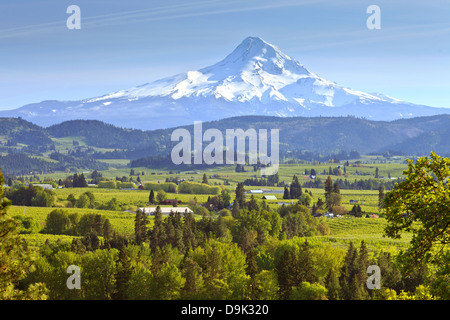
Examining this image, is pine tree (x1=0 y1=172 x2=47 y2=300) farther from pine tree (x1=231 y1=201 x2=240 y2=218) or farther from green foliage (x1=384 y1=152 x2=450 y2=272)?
pine tree (x1=231 y1=201 x2=240 y2=218)

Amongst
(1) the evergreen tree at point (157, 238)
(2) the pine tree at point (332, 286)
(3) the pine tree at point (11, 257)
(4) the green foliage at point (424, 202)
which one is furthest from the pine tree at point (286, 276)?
(4) the green foliage at point (424, 202)

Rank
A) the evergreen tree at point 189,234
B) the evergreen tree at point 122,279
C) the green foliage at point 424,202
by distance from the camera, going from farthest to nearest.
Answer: the evergreen tree at point 189,234 → the evergreen tree at point 122,279 → the green foliage at point 424,202

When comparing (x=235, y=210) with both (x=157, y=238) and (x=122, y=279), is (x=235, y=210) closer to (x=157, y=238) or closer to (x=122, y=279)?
(x=157, y=238)

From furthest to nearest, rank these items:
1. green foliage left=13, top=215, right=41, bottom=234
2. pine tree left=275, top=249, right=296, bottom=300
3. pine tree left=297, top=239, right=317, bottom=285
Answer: green foliage left=13, top=215, right=41, bottom=234, pine tree left=297, top=239, right=317, bottom=285, pine tree left=275, top=249, right=296, bottom=300

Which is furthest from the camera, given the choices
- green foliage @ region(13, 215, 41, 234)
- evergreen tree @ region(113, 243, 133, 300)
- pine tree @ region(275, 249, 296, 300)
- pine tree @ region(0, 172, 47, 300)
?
green foliage @ region(13, 215, 41, 234)

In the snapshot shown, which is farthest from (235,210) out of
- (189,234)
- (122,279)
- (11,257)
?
(11,257)

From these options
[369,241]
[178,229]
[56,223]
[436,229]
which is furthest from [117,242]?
[436,229]

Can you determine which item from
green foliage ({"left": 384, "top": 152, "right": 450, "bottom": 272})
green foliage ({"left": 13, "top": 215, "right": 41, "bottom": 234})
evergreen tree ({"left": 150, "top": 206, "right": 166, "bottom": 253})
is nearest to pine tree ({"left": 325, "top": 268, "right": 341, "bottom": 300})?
evergreen tree ({"left": 150, "top": 206, "right": 166, "bottom": 253})

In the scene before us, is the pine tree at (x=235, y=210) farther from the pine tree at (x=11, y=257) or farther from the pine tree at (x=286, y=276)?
the pine tree at (x=11, y=257)

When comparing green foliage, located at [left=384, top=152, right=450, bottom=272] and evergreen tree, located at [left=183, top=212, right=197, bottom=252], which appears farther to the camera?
evergreen tree, located at [left=183, top=212, right=197, bottom=252]

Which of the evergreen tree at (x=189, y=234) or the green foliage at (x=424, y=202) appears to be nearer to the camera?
the green foliage at (x=424, y=202)

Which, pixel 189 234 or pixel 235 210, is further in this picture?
pixel 235 210
